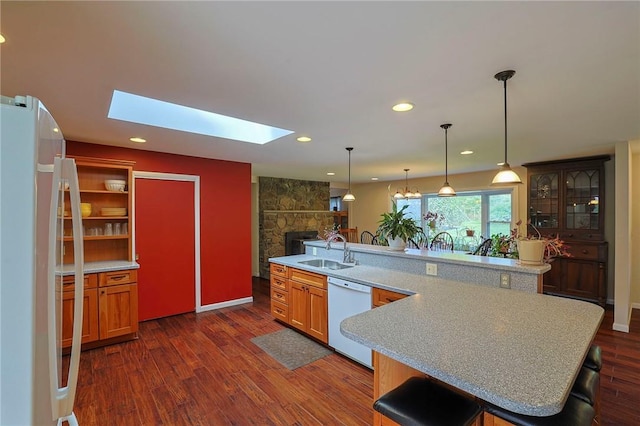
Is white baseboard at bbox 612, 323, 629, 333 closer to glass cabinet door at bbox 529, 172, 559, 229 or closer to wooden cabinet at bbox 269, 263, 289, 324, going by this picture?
glass cabinet door at bbox 529, 172, 559, 229

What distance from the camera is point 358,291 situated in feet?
9.48

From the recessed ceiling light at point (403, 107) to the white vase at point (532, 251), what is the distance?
1429 millimetres

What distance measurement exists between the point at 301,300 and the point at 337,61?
2754mm

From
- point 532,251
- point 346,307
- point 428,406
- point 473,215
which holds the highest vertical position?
point 473,215

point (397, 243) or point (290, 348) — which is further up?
point (397, 243)

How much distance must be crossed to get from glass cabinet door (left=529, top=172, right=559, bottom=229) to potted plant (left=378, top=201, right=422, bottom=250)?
3.29 m

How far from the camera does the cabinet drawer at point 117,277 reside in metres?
3.37

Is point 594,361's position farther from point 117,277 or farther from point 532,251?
point 117,277

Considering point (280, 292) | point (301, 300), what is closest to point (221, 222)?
point (280, 292)

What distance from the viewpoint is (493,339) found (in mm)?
1430

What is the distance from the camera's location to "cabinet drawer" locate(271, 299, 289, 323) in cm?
389

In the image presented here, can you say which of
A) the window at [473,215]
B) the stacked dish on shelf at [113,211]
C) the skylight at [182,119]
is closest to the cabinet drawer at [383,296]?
the skylight at [182,119]

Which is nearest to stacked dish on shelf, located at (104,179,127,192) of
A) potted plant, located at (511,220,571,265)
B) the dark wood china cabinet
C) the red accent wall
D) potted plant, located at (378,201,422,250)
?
the red accent wall

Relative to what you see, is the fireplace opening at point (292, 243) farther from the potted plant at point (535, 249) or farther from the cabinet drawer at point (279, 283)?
the potted plant at point (535, 249)
